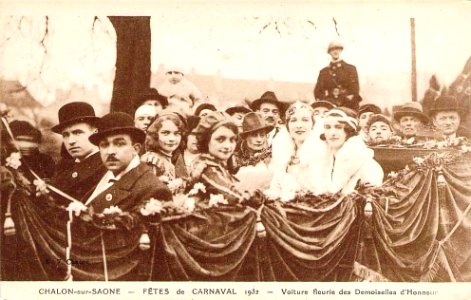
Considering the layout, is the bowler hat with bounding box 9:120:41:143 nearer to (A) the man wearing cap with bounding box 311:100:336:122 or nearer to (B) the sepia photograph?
(B) the sepia photograph

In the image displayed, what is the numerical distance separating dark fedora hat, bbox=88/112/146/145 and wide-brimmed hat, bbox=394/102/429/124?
2.07 meters

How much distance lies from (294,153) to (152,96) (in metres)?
1.23

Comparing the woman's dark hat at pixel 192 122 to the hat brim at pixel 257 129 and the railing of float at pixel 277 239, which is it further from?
the railing of float at pixel 277 239

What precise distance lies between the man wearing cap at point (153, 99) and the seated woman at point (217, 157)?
34cm

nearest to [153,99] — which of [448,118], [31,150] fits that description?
[31,150]

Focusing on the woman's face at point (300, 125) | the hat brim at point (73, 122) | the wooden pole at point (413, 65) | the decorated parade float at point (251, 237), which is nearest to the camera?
the decorated parade float at point (251, 237)

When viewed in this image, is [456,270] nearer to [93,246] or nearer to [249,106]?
[249,106]

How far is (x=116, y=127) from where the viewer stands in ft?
16.6

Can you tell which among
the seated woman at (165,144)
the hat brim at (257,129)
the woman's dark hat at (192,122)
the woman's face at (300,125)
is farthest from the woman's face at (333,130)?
the seated woman at (165,144)

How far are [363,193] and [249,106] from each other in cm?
115

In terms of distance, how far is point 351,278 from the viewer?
5066mm

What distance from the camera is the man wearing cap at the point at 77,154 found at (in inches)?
199

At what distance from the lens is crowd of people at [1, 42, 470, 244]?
16.6 feet
